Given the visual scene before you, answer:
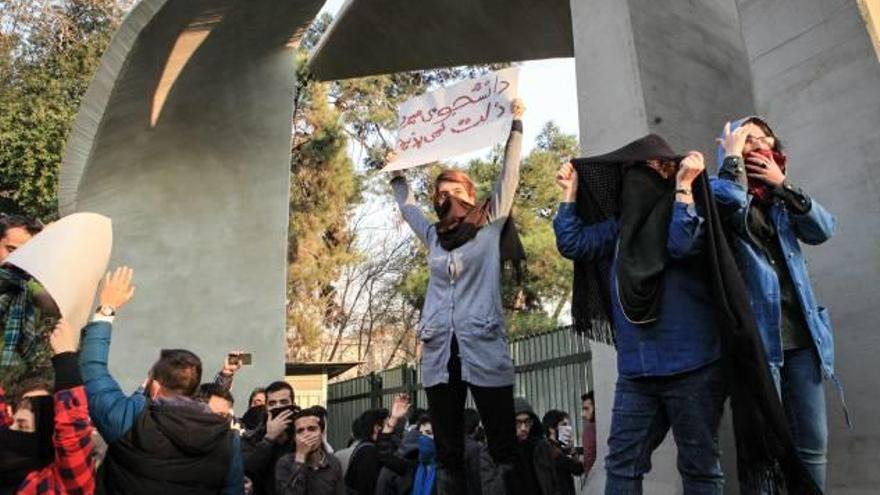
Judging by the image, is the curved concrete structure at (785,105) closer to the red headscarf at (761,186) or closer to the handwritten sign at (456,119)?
the red headscarf at (761,186)

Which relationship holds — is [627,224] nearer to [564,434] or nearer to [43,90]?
[564,434]

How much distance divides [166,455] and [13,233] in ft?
4.43

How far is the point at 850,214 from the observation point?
348cm

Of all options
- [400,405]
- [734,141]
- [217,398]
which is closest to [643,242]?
[734,141]

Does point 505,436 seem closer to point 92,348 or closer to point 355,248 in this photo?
point 92,348

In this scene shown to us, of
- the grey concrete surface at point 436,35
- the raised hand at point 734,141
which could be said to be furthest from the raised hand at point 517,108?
the grey concrete surface at point 436,35

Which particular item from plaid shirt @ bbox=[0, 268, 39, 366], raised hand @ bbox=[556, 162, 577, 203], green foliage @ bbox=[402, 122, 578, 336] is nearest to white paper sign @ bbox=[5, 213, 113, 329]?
plaid shirt @ bbox=[0, 268, 39, 366]

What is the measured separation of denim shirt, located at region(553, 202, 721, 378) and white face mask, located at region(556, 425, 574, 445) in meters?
4.38

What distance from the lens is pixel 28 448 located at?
2619 millimetres

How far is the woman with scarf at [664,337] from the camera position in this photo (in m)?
2.63

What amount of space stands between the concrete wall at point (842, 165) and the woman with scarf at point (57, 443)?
3104 millimetres

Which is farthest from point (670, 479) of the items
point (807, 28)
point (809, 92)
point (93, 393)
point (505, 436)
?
point (93, 393)

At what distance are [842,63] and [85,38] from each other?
1967 centimetres

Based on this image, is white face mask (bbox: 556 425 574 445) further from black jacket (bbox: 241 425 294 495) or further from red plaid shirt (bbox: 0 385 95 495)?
red plaid shirt (bbox: 0 385 95 495)
